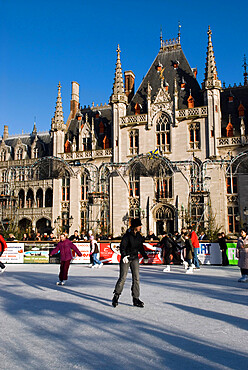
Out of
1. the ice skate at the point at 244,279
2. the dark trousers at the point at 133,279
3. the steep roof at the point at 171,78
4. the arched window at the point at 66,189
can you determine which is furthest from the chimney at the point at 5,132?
the dark trousers at the point at 133,279

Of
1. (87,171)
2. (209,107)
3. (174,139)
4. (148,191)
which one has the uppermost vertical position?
(209,107)

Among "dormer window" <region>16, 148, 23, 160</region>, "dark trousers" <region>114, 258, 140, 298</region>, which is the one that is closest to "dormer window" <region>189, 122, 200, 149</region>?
"dormer window" <region>16, 148, 23, 160</region>

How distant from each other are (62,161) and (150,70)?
13625mm

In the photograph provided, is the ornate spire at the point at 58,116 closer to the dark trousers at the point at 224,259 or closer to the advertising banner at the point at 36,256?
the advertising banner at the point at 36,256

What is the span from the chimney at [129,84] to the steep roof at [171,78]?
2.56 meters

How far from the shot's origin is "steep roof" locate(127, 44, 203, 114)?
3612 cm

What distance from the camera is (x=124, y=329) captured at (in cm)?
577

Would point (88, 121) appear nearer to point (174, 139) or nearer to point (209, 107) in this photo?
point (174, 139)

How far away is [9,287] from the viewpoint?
10.6 m

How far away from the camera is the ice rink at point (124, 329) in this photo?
4434 mm

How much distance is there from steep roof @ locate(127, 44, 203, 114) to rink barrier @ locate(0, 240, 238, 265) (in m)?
19.5

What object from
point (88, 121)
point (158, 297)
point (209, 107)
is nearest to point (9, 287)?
point (158, 297)

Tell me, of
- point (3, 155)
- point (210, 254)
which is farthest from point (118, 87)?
point (210, 254)

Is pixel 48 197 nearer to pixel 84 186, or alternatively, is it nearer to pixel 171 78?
pixel 84 186
